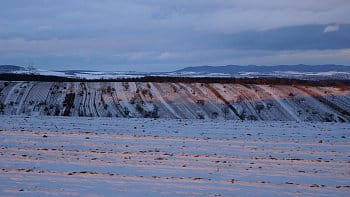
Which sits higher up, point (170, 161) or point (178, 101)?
point (178, 101)

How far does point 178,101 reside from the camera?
1446 inches

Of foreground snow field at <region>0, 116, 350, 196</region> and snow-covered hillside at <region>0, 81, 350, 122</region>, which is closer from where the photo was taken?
foreground snow field at <region>0, 116, 350, 196</region>

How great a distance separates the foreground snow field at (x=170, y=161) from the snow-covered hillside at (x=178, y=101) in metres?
8.03

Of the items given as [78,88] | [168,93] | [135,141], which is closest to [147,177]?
[135,141]

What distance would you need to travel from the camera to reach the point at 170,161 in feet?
49.2

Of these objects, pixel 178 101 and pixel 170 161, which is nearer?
pixel 170 161

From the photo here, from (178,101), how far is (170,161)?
21782mm

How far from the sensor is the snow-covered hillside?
33.3 meters

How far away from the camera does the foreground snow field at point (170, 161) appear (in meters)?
11.3

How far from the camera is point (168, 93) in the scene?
39.1m

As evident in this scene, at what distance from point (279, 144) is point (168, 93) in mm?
20047

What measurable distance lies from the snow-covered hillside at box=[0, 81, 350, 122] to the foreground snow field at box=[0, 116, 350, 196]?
8.03 meters

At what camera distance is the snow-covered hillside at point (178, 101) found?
109 ft

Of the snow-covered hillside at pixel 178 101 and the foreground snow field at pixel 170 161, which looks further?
Answer: the snow-covered hillside at pixel 178 101
